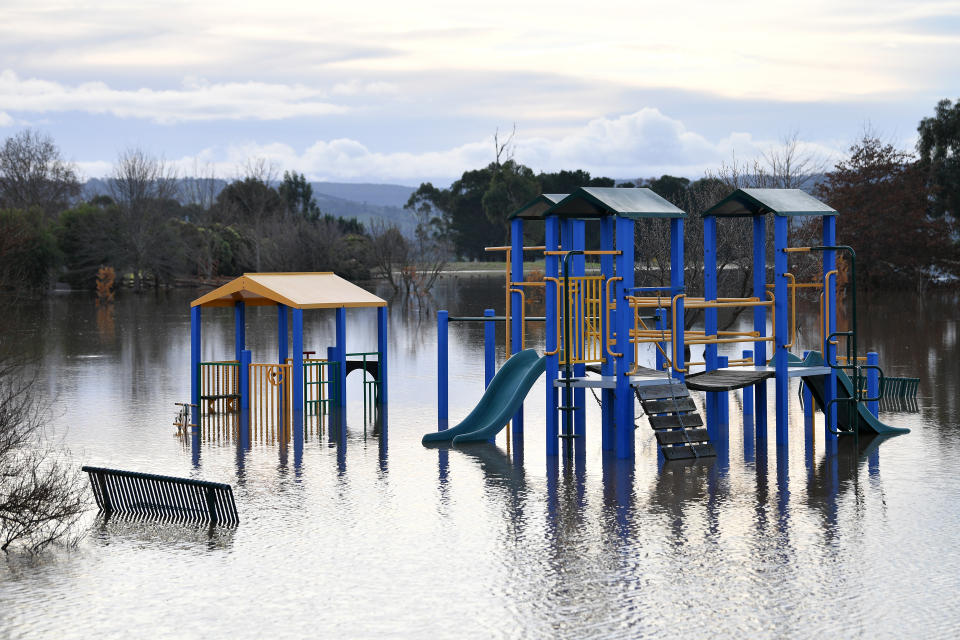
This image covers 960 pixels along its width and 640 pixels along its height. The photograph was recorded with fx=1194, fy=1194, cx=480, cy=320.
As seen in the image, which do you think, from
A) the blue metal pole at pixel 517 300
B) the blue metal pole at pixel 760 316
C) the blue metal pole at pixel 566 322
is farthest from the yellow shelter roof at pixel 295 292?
the blue metal pole at pixel 760 316

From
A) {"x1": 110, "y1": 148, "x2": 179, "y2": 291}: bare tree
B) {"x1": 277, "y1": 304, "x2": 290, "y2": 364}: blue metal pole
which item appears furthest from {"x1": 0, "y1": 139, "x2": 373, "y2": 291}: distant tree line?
{"x1": 277, "y1": 304, "x2": 290, "y2": 364}: blue metal pole

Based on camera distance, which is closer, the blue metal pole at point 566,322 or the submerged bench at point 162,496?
the submerged bench at point 162,496

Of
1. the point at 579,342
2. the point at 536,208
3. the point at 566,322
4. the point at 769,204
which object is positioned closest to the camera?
the point at 566,322

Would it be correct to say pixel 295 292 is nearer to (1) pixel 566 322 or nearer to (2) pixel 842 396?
(1) pixel 566 322

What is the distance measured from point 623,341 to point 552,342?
961mm

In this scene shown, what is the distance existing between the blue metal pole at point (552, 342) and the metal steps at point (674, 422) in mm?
1213

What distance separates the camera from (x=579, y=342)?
1686 cm

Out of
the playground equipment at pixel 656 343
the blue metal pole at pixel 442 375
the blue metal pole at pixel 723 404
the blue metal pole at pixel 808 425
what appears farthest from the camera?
the blue metal pole at pixel 442 375

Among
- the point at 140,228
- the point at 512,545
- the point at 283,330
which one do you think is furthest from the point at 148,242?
the point at 512,545

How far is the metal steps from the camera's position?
50.9 feet

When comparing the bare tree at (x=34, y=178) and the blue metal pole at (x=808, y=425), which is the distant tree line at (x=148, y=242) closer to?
the bare tree at (x=34, y=178)

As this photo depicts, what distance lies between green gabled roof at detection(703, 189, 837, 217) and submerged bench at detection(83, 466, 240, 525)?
890cm

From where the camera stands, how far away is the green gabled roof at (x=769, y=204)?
17109 mm

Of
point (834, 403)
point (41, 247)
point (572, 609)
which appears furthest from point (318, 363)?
point (41, 247)
